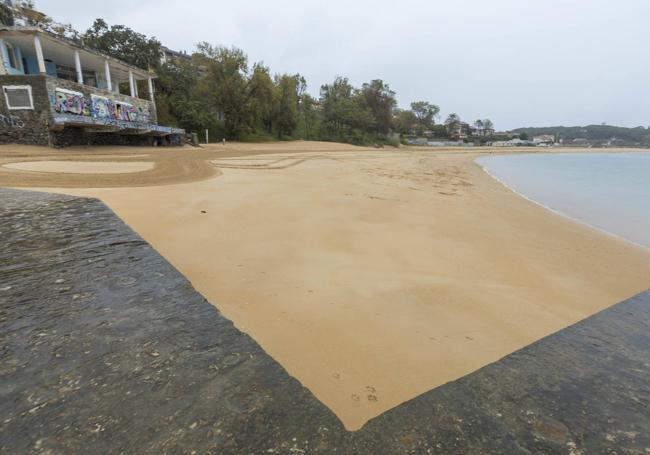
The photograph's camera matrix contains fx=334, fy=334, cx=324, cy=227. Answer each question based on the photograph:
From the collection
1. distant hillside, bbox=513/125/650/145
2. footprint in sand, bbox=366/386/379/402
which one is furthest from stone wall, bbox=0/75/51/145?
distant hillside, bbox=513/125/650/145

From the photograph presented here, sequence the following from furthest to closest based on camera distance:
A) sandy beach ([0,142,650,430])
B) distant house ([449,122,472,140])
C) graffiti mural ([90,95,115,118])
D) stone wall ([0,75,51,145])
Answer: distant house ([449,122,472,140]), graffiti mural ([90,95,115,118]), stone wall ([0,75,51,145]), sandy beach ([0,142,650,430])

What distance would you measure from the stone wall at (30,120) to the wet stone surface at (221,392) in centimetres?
2259

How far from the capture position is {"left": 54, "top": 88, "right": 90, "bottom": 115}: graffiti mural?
66.3ft

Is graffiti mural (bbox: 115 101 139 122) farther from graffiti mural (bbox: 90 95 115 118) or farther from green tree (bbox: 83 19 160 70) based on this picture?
green tree (bbox: 83 19 160 70)

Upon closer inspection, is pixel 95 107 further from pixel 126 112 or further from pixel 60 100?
pixel 126 112

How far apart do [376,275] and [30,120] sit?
2480 cm

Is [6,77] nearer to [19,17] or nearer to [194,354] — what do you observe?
[19,17]

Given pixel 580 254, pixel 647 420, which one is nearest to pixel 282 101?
pixel 580 254

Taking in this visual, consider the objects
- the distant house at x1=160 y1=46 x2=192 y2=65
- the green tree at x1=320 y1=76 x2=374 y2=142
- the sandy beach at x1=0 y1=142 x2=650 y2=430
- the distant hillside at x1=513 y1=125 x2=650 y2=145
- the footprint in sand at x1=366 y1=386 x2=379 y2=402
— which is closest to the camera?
the footprint in sand at x1=366 y1=386 x2=379 y2=402

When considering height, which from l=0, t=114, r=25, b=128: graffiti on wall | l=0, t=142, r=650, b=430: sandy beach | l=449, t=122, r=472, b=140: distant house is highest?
l=449, t=122, r=472, b=140: distant house

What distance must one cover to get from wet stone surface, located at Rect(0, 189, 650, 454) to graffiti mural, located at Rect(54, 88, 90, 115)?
2310cm

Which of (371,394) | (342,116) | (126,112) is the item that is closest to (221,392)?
(371,394)

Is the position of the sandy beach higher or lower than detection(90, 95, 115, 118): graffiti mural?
lower

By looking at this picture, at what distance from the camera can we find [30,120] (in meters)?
19.7
